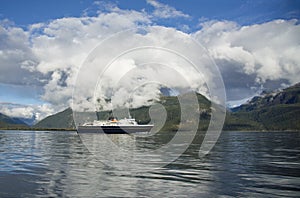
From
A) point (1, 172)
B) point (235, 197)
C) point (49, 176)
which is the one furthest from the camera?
point (1, 172)

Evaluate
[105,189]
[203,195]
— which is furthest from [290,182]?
[105,189]

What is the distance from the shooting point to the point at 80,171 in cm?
3148

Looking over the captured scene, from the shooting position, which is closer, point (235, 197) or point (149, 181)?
point (235, 197)

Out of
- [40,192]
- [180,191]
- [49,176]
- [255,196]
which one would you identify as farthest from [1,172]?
[255,196]

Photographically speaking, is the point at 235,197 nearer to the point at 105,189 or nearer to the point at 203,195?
the point at 203,195

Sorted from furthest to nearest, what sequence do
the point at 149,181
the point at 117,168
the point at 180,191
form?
the point at 117,168, the point at 149,181, the point at 180,191

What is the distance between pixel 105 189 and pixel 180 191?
5389mm

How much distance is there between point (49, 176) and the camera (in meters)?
28.5

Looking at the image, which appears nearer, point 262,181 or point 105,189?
point 105,189

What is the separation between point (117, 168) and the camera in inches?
1341

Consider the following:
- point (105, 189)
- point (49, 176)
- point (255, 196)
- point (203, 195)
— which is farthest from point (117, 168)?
point (255, 196)

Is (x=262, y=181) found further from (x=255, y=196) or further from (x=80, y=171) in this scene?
(x=80, y=171)

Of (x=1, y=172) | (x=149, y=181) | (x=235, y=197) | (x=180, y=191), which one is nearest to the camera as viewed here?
(x=235, y=197)

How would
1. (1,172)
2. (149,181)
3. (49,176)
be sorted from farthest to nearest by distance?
(1,172) < (49,176) < (149,181)
